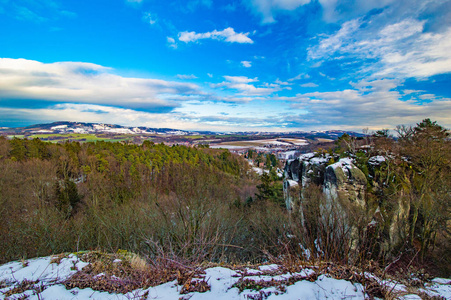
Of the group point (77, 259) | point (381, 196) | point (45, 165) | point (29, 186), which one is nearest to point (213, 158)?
point (45, 165)

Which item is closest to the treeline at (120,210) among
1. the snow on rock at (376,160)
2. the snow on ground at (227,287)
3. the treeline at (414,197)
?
the snow on ground at (227,287)

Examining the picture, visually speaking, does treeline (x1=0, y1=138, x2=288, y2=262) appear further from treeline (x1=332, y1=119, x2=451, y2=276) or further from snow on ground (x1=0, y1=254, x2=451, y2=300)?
treeline (x1=332, y1=119, x2=451, y2=276)

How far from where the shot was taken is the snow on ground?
130 inches

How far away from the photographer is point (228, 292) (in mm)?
3402

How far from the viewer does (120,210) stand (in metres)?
16.9

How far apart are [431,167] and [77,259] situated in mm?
19430

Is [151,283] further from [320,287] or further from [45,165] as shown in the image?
[45,165]

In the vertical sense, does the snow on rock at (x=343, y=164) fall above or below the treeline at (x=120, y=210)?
above

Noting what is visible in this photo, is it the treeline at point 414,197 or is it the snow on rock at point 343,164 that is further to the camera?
the snow on rock at point 343,164

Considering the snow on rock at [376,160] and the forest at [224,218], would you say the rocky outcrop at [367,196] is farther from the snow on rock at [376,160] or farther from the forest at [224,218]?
the forest at [224,218]

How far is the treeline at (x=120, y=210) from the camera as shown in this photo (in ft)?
33.1

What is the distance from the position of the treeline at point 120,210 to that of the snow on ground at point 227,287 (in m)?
0.63

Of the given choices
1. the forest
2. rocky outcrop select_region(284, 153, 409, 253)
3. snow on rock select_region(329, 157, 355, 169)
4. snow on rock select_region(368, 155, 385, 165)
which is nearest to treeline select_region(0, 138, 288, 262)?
the forest

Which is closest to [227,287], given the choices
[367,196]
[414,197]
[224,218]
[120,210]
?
[224,218]
